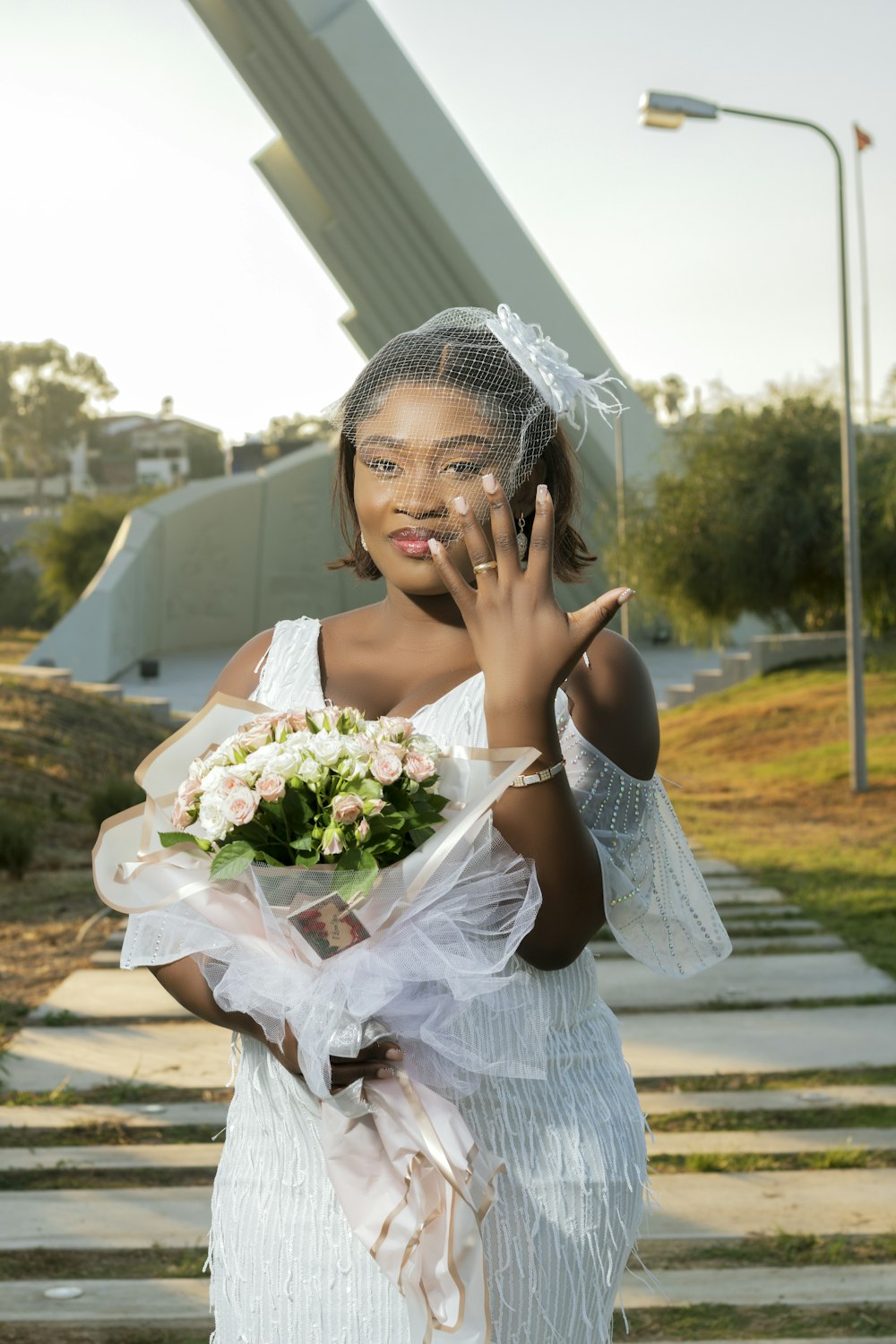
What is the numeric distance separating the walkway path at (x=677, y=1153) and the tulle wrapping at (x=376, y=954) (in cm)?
211

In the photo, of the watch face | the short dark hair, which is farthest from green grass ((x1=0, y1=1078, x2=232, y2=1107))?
the watch face

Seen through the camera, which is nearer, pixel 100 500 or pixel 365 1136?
pixel 365 1136

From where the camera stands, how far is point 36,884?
9344 millimetres

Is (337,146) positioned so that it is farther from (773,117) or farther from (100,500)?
(100,500)

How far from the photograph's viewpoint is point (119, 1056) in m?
5.61

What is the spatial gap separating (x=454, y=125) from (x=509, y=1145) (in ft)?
79.9

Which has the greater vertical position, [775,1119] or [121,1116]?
[121,1116]

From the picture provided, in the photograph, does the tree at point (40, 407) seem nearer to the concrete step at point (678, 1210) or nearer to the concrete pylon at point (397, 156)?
the concrete pylon at point (397, 156)

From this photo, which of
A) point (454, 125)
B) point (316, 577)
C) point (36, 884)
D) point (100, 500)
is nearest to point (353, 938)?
point (36, 884)

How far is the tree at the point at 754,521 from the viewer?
19469mm

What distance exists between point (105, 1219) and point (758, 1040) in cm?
271

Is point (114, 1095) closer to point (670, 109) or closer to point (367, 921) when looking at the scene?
point (367, 921)

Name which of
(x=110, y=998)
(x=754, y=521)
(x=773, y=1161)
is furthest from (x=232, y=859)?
(x=754, y=521)

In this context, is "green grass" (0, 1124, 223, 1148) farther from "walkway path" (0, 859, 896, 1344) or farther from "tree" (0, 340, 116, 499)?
"tree" (0, 340, 116, 499)
